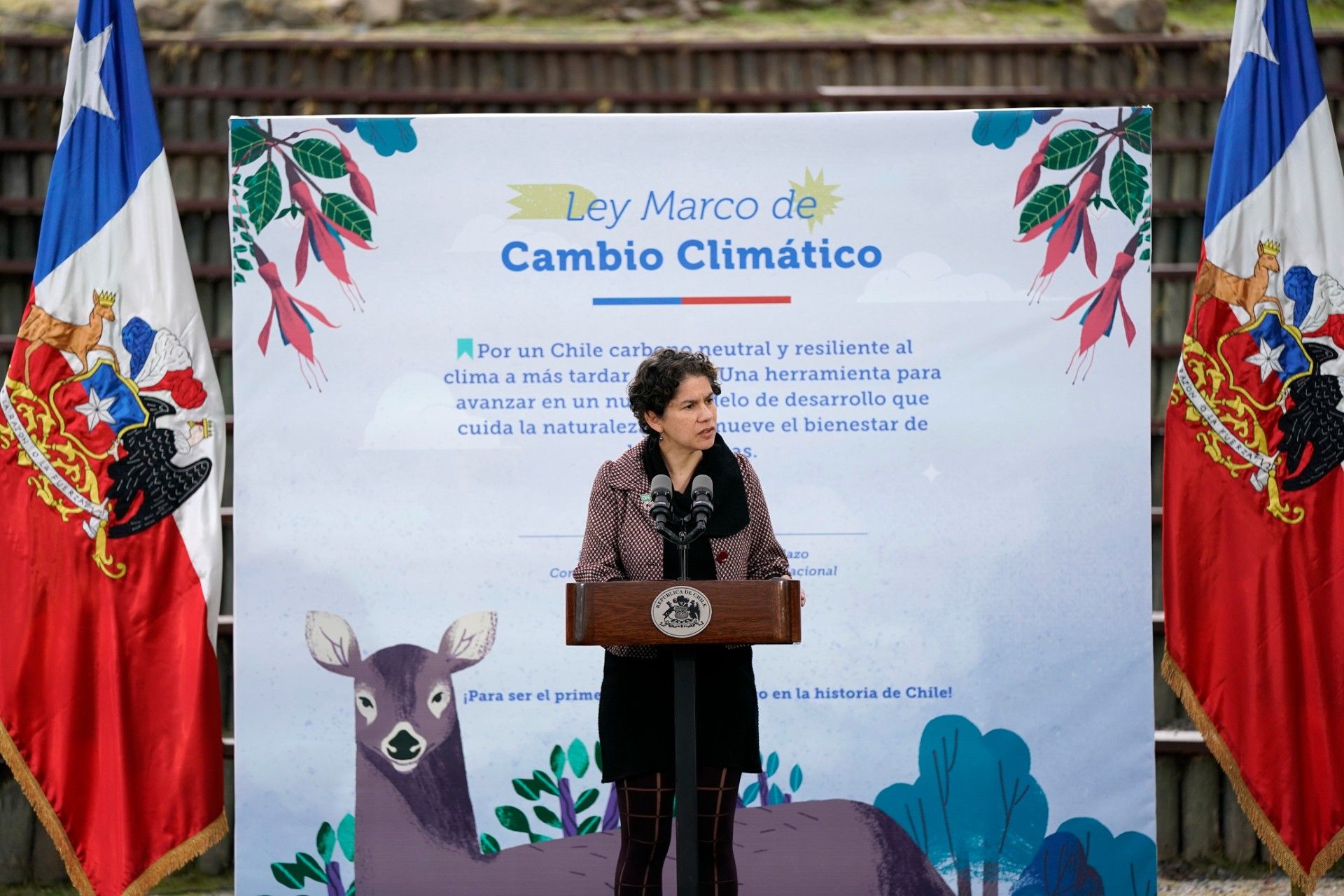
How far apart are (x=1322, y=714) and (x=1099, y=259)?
4.12 ft

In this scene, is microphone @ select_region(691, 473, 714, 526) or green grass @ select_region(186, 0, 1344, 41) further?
green grass @ select_region(186, 0, 1344, 41)

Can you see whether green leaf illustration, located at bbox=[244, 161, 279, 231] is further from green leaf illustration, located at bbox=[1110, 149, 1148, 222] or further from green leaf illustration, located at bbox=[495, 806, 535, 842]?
green leaf illustration, located at bbox=[1110, 149, 1148, 222]

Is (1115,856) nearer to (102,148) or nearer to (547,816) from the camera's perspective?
(547,816)

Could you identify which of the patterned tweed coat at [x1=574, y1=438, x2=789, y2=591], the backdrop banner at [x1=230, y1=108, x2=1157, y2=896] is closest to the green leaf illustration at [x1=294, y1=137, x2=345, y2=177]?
the backdrop banner at [x1=230, y1=108, x2=1157, y2=896]

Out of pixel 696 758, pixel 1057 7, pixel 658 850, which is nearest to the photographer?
pixel 696 758

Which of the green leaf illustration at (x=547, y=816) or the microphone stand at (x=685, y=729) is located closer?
the microphone stand at (x=685, y=729)

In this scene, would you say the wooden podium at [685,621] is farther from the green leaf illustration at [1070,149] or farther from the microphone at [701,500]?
the green leaf illustration at [1070,149]

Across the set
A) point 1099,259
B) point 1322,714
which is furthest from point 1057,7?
point 1322,714

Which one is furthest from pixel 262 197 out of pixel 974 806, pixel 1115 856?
pixel 1115 856

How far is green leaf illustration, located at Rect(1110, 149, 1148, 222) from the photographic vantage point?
141 inches

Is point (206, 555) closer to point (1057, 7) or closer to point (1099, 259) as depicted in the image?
point (1099, 259)

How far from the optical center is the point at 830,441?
3592 mm

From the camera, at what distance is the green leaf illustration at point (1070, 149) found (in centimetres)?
357

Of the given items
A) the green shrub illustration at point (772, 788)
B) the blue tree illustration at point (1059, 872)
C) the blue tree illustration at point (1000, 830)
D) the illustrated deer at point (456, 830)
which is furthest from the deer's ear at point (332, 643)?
the blue tree illustration at point (1059, 872)
